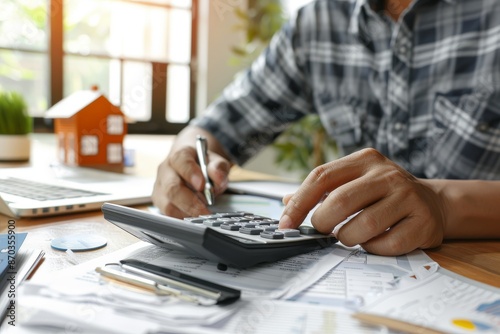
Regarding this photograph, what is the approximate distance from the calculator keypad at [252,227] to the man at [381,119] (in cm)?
2

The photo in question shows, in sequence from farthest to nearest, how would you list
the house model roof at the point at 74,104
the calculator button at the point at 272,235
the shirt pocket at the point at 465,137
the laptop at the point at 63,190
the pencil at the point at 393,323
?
1. the house model roof at the point at 74,104
2. the shirt pocket at the point at 465,137
3. the laptop at the point at 63,190
4. the calculator button at the point at 272,235
5. the pencil at the point at 393,323

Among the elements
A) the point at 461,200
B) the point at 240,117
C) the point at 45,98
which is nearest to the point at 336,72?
the point at 240,117

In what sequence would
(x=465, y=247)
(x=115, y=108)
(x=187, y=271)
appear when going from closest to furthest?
(x=187, y=271) < (x=465, y=247) < (x=115, y=108)

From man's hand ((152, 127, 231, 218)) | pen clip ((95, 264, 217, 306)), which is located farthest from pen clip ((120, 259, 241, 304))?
man's hand ((152, 127, 231, 218))

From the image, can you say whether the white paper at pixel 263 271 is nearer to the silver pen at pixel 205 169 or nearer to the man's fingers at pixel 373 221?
the man's fingers at pixel 373 221

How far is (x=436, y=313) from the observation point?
33cm

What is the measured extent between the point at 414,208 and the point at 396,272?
0.09 meters

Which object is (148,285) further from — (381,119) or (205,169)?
(381,119)

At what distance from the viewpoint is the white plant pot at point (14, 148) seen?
3.92 feet

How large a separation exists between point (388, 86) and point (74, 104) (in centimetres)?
69

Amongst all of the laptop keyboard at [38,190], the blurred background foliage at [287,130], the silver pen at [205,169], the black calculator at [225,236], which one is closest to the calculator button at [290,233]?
the black calculator at [225,236]

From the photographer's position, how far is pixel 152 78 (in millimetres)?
2416

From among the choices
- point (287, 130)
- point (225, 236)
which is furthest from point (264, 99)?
point (287, 130)

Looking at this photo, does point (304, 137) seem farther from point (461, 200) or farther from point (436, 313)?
point (436, 313)
